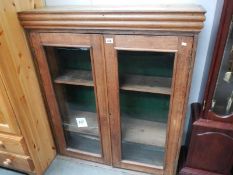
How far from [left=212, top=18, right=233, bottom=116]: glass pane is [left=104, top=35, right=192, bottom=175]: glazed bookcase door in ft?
0.60

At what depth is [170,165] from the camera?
4.63ft

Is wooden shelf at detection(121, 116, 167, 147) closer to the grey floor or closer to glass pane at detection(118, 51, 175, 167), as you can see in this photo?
glass pane at detection(118, 51, 175, 167)

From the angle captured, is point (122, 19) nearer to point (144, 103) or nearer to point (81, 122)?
point (144, 103)

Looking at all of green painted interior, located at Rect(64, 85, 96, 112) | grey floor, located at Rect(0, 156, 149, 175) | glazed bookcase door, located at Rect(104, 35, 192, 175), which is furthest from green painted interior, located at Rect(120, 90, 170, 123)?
grey floor, located at Rect(0, 156, 149, 175)

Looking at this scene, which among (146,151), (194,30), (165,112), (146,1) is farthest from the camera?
(146,151)

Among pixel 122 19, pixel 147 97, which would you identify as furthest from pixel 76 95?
pixel 122 19

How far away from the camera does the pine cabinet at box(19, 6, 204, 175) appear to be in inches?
38.9

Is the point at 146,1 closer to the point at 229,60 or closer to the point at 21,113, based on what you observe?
the point at 229,60

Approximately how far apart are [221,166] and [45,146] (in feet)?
4.10

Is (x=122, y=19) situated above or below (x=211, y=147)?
above

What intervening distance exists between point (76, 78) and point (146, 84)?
47cm

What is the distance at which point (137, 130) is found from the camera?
4.88 feet

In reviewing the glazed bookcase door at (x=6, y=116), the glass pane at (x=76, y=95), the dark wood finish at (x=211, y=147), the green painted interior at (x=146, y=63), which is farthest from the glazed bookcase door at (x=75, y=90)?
the dark wood finish at (x=211, y=147)

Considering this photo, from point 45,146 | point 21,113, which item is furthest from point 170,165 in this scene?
point 21,113
